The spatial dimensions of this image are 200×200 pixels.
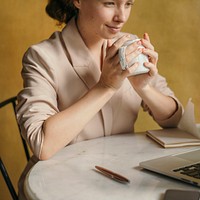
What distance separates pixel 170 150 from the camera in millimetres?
1119

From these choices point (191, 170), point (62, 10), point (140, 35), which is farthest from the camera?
point (140, 35)

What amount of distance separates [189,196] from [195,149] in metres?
0.41

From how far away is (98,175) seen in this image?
91cm

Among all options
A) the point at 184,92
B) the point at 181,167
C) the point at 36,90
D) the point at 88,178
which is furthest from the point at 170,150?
the point at 184,92

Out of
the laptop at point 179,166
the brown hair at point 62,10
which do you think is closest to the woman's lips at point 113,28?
the brown hair at point 62,10

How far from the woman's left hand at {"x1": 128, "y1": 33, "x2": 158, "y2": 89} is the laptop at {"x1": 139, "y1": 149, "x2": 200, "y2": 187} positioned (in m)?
0.27

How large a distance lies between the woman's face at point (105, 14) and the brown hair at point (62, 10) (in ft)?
0.43

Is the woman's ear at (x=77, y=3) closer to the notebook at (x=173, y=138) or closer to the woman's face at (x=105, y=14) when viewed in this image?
the woman's face at (x=105, y=14)

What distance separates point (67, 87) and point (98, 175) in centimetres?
46

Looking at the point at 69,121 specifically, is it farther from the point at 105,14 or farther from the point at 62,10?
the point at 62,10

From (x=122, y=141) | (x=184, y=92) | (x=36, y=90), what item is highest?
(x=36, y=90)

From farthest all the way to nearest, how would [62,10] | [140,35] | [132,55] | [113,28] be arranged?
[140,35]
[62,10]
[113,28]
[132,55]

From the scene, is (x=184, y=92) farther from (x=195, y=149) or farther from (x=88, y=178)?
(x=88, y=178)

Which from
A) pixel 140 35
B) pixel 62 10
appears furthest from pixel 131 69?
pixel 140 35
